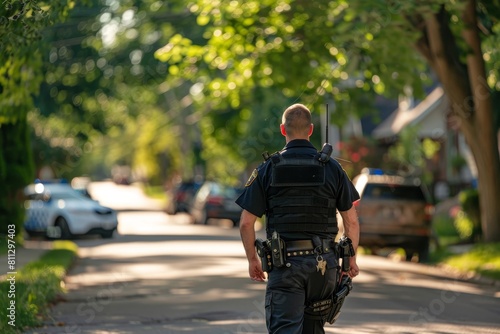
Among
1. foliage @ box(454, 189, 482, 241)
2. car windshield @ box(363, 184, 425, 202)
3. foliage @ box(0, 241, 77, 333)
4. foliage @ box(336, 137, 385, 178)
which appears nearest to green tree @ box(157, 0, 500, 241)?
car windshield @ box(363, 184, 425, 202)

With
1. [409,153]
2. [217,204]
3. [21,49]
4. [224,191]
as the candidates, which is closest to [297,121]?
[21,49]

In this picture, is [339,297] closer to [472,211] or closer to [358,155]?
[472,211]

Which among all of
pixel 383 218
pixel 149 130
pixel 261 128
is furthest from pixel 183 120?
pixel 383 218

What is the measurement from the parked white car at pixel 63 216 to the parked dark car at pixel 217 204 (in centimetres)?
1106

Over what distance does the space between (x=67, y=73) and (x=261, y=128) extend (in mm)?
10286

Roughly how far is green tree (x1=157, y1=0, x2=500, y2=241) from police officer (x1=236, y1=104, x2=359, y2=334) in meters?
12.5

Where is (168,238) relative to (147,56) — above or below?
below

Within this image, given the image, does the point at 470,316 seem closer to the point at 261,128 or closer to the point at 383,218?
the point at 383,218

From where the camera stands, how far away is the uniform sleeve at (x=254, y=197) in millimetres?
7809

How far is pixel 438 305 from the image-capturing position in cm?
1501

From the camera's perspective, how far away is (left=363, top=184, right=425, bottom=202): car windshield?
24.9 metres

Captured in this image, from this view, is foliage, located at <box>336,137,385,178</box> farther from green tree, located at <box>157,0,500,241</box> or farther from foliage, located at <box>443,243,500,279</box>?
foliage, located at <box>443,243,500,279</box>

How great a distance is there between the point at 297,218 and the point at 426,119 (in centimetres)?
4141

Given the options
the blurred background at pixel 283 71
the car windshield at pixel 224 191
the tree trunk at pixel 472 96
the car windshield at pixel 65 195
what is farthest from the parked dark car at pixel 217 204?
the tree trunk at pixel 472 96
